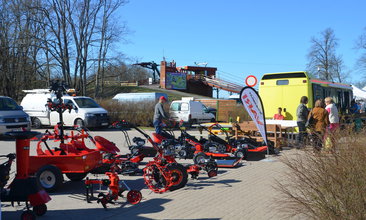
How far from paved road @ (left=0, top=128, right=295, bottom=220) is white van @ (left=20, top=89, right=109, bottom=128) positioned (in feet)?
44.7

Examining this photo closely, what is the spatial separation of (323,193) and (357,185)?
0.36m

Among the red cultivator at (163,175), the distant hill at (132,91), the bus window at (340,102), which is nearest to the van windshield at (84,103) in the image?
the bus window at (340,102)

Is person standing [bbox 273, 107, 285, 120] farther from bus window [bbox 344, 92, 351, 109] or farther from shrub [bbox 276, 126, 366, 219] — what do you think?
shrub [bbox 276, 126, 366, 219]

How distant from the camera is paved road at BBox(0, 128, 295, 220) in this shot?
18.3ft

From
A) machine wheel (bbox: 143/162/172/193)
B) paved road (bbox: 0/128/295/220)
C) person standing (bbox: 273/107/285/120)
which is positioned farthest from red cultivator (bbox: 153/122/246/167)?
person standing (bbox: 273/107/285/120)

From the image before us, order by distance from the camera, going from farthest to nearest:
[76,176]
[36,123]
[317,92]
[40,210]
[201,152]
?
[36,123] → [317,92] → [201,152] → [76,176] → [40,210]

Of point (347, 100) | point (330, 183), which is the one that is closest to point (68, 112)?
point (347, 100)

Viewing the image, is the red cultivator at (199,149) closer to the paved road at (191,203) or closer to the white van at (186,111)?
the paved road at (191,203)

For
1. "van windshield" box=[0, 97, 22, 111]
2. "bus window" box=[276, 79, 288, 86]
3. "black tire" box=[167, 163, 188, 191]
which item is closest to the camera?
"black tire" box=[167, 163, 188, 191]

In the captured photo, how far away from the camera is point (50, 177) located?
7121mm

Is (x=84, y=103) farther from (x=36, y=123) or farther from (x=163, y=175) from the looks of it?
(x=163, y=175)

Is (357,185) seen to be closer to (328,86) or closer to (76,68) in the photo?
(328,86)

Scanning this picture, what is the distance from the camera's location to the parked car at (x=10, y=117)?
16.1m

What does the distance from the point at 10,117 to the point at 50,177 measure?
1043cm
